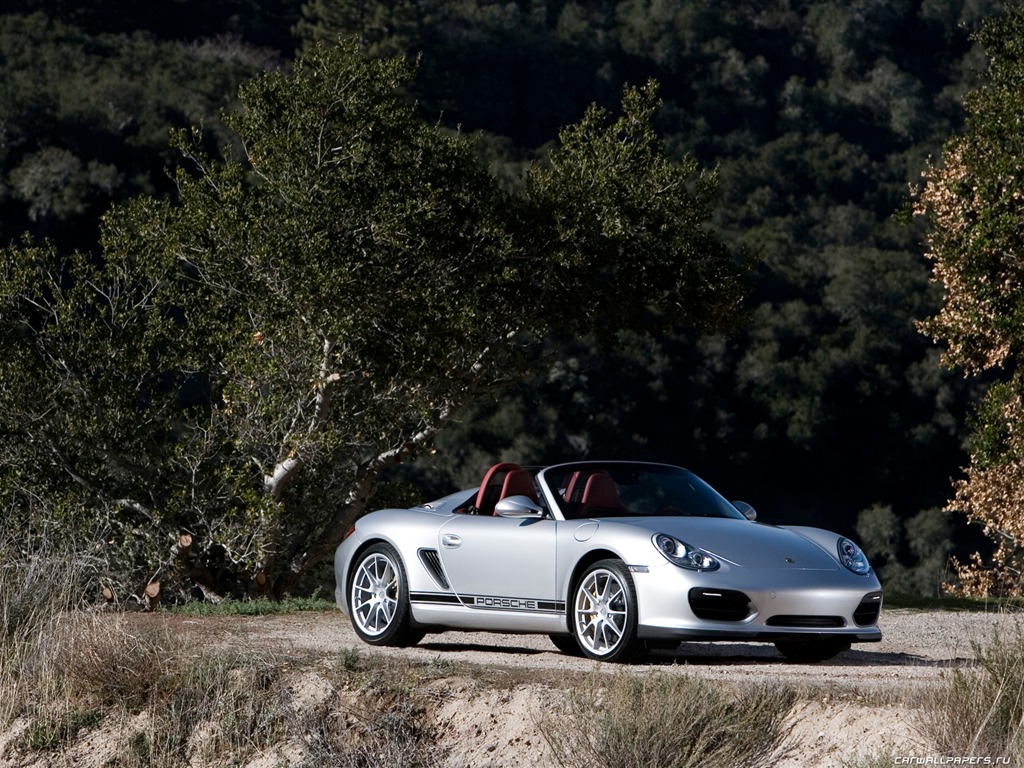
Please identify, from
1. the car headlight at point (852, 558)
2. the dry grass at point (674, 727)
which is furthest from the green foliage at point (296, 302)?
the dry grass at point (674, 727)

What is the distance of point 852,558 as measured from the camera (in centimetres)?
1059

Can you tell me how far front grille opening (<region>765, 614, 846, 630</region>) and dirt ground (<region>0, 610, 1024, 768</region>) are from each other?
0.93 feet

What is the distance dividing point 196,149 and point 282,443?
11.8ft

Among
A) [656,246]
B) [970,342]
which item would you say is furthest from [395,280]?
[970,342]

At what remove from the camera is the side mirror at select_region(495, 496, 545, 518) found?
1050 cm

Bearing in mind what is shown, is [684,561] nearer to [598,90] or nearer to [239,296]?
[239,296]

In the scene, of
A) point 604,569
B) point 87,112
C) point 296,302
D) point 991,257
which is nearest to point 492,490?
point 604,569

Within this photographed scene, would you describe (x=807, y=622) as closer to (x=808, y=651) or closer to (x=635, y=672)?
(x=808, y=651)

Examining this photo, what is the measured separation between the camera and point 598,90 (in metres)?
84.7

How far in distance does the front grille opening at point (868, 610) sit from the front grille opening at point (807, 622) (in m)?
0.13

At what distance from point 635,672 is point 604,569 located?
1028 mm

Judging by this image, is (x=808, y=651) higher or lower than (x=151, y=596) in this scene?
higher

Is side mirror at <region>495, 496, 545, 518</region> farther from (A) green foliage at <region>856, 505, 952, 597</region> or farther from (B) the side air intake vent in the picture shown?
(A) green foliage at <region>856, 505, 952, 597</region>

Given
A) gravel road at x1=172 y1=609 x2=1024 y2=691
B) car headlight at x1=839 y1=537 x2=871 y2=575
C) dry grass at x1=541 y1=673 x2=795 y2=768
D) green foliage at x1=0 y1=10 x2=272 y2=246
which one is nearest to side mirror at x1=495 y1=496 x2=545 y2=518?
gravel road at x1=172 y1=609 x2=1024 y2=691
